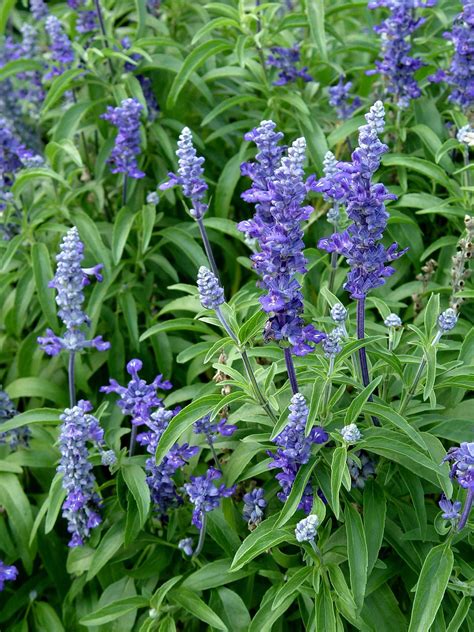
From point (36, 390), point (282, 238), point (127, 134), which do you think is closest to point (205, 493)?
point (282, 238)

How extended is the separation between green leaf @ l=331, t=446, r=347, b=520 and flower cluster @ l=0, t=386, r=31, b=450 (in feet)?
6.12

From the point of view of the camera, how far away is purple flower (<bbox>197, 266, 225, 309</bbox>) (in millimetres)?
2945

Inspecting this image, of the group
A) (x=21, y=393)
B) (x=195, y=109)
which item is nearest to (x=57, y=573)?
(x=21, y=393)

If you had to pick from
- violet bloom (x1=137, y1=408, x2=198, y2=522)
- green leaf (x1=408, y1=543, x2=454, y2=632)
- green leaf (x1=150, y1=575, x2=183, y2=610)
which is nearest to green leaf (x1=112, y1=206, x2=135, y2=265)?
violet bloom (x1=137, y1=408, x2=198, y2=522)

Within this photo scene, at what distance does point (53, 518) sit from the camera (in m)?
3.66

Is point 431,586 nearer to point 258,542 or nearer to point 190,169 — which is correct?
point 258,542

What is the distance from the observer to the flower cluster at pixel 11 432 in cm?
426

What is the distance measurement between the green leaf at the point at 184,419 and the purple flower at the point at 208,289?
388 mm

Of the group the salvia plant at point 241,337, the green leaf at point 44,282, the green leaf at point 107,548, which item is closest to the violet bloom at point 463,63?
the salvia plant at point 241,337

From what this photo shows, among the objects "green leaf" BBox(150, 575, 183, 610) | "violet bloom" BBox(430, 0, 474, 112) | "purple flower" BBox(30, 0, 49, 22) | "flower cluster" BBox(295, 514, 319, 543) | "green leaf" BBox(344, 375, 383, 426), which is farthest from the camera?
→ "purple flower" BBox(30, 0, 49, 22)

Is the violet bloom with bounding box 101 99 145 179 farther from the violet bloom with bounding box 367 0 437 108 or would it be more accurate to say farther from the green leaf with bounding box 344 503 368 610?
the green leaf with bounding box 344 503 368 610

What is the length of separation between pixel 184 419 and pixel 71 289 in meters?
0.83

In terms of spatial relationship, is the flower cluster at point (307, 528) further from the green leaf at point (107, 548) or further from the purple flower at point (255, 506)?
the green leaf at point (107, 548)

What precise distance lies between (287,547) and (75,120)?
2.56 meters
